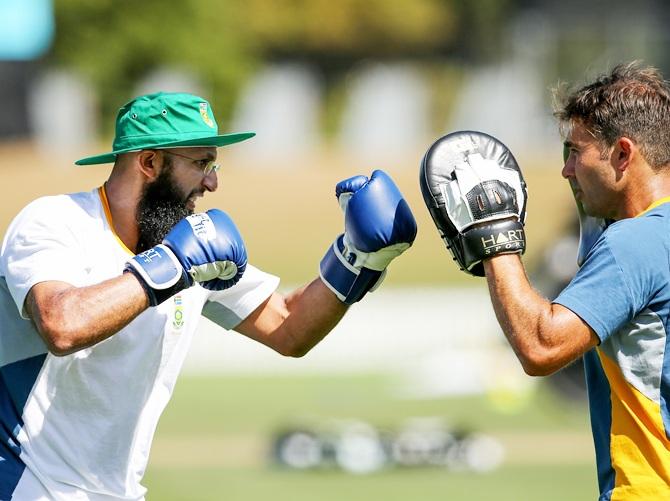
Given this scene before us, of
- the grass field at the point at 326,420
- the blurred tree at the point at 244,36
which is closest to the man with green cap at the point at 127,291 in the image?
the grass field at the point at 326,420

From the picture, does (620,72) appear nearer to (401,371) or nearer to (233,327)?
(233,327)

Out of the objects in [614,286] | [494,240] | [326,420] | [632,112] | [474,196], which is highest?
[632,112]

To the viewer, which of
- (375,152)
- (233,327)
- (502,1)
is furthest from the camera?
(502,1)

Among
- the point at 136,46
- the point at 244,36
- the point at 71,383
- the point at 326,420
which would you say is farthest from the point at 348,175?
the point at 71,383

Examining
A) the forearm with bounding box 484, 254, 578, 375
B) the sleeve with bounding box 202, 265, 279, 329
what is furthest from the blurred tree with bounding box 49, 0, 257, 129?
the forearm with bounding box 484, 254, 578, 375

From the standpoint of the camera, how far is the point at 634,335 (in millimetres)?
4000

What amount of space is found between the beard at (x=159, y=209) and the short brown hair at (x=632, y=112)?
1.56m

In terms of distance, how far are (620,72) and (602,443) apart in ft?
3.91

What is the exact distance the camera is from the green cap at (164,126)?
4867 millimetres

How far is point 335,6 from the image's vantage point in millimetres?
42062

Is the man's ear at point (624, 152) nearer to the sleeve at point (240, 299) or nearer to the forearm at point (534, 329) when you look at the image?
the forearm at point (534, 329)

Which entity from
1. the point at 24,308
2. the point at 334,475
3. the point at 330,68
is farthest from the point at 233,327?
the point at 330,68

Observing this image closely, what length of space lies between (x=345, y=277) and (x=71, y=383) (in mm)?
1134

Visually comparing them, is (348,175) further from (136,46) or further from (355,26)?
(355,26)
